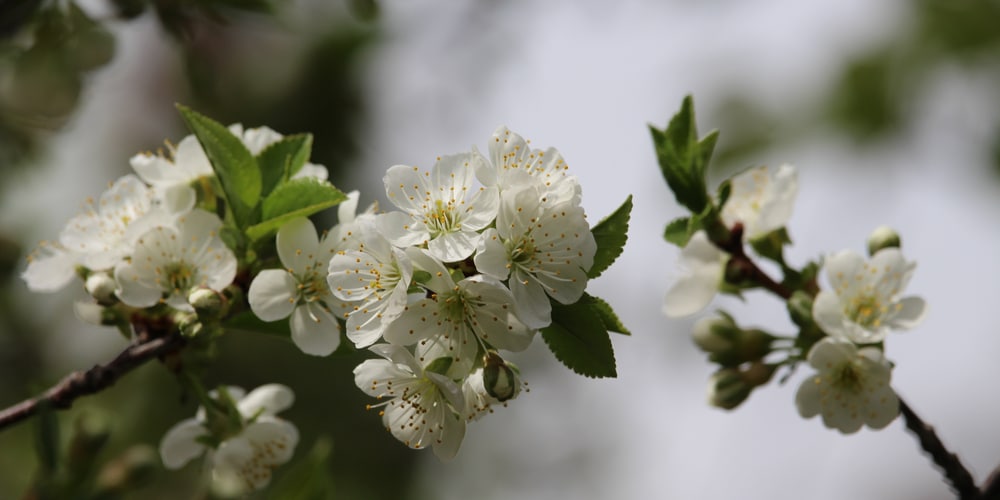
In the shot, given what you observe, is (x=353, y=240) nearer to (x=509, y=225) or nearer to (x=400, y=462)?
(x=509, y=225)

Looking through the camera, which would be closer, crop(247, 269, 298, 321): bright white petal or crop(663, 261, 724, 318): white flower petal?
crop(247, 269, 298, 321): bright white petal

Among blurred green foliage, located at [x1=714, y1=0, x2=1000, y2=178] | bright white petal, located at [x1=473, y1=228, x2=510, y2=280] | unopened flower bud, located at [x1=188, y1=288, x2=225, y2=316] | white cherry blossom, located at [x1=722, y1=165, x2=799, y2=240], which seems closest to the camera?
bright white petal, located at [x1=473, y1=228, x2=510, y2=280]

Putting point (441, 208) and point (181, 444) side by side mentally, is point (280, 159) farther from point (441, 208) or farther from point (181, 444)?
point (181, 444)

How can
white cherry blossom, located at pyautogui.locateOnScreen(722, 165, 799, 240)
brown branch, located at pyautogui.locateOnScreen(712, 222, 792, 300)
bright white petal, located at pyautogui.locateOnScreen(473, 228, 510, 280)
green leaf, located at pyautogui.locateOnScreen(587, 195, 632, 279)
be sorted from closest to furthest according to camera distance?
bright white petal, located at pyautogui.locateOnScreen(473, 228, 510, 280) < green leaf, located at pyautogui.locateOnScreen(587, 195, 632, 279) < brown branch, located at pyautogui.locateOnScreen(712, 222, 792, 300) < white cherry blossom, located at pyautogui.locateOnScreen(722, 165, 799, 240)

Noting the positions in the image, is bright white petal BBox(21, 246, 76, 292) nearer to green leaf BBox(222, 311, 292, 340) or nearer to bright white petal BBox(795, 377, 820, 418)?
green leaf BBox(222, 311, 292, 340)

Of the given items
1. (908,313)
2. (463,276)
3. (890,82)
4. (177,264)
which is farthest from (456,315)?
(890,82)

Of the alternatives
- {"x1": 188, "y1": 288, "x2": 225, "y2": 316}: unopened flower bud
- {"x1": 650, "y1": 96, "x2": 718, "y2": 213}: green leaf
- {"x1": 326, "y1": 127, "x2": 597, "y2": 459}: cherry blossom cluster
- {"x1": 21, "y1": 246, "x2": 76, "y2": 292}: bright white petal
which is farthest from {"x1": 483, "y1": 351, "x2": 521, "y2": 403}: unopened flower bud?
{"x1": 21, "y1": 246, "x2": 76, "y2": 292}: bright white petal

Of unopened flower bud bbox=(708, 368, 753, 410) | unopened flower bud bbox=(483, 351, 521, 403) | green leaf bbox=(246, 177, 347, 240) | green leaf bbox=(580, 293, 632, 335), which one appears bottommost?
unopened flower bud bbox=(708, 368, 753, 410)

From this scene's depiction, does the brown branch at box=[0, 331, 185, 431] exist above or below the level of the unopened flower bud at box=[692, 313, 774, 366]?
above
